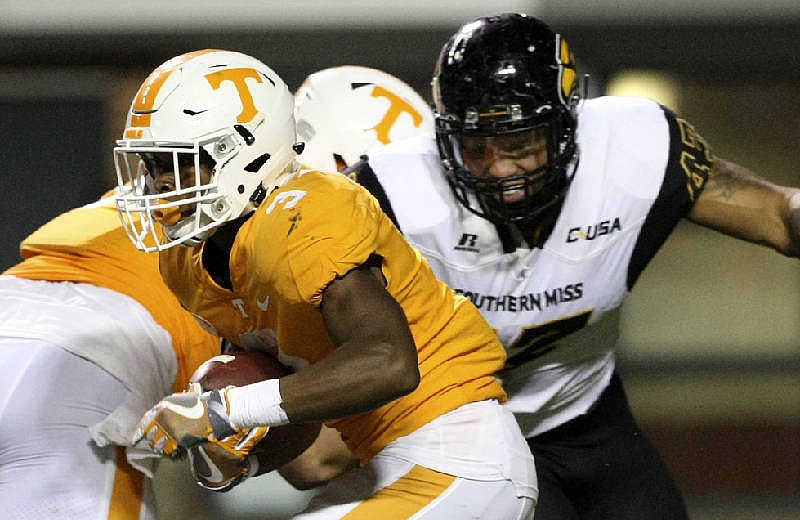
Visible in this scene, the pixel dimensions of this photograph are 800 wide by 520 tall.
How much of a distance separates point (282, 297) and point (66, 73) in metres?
3.42

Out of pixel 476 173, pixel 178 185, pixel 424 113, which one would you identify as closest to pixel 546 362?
pixel 476 173

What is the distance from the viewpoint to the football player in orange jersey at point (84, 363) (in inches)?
86.2

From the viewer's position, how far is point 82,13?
187 inches

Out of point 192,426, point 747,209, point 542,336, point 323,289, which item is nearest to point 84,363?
point 192,426

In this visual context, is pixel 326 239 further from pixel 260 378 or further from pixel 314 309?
pixel 260 378

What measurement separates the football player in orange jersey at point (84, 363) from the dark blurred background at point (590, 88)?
239 centimetres

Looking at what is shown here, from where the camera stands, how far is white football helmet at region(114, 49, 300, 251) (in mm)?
1984

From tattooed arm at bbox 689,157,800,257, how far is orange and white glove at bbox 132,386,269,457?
111cm

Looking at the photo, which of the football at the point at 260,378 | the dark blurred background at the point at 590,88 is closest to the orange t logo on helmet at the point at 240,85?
the football at the point at 260,378

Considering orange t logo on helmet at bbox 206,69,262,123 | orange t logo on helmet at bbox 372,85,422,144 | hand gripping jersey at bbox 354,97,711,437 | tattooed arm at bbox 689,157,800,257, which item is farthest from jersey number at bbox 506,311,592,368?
orange t logo on helmet at bbox 206,69,262,123

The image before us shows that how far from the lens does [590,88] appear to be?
4820 mm

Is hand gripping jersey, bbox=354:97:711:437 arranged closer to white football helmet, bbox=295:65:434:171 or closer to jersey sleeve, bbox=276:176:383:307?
white football helmet, bbox=295:65:434:171

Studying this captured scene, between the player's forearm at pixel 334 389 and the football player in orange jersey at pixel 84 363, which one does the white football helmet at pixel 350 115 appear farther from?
the player's forearm at pixel 334 389

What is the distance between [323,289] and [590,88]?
3.24 meters
